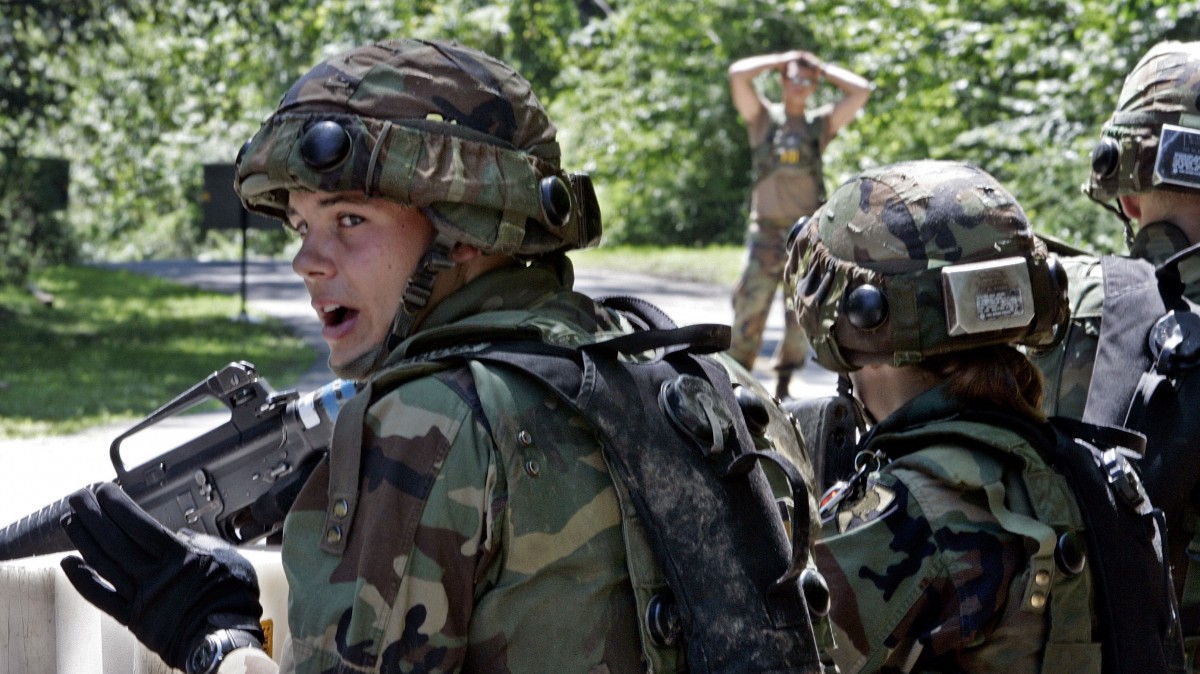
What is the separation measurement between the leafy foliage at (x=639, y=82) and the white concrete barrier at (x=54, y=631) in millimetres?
9770

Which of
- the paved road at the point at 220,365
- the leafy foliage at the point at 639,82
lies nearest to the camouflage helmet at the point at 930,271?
the paved road at the point at 220,365

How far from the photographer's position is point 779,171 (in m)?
11.1

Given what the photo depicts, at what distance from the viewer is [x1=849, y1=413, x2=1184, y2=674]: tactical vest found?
2484 mm

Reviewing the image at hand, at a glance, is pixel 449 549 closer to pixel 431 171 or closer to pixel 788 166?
pixel 431 171

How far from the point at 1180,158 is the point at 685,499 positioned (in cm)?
233

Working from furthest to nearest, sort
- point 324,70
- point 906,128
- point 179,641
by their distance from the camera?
point 906,128 → point 324,70 → point 179,641

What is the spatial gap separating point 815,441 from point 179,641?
1.36 m

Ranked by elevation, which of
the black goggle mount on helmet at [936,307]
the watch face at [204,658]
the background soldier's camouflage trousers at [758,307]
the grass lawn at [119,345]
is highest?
the black goggle mount on helmet at [936,307]

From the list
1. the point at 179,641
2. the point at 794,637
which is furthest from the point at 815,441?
the point at 179,641

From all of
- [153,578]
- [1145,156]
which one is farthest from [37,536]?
[1145,156]

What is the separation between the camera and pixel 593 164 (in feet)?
98.5

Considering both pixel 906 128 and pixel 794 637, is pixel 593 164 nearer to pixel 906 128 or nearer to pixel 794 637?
pixel 906 128

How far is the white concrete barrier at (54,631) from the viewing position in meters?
2.76

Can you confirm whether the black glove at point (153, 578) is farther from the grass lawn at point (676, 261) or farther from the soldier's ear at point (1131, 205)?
the grass lawn at point (676, 261)
